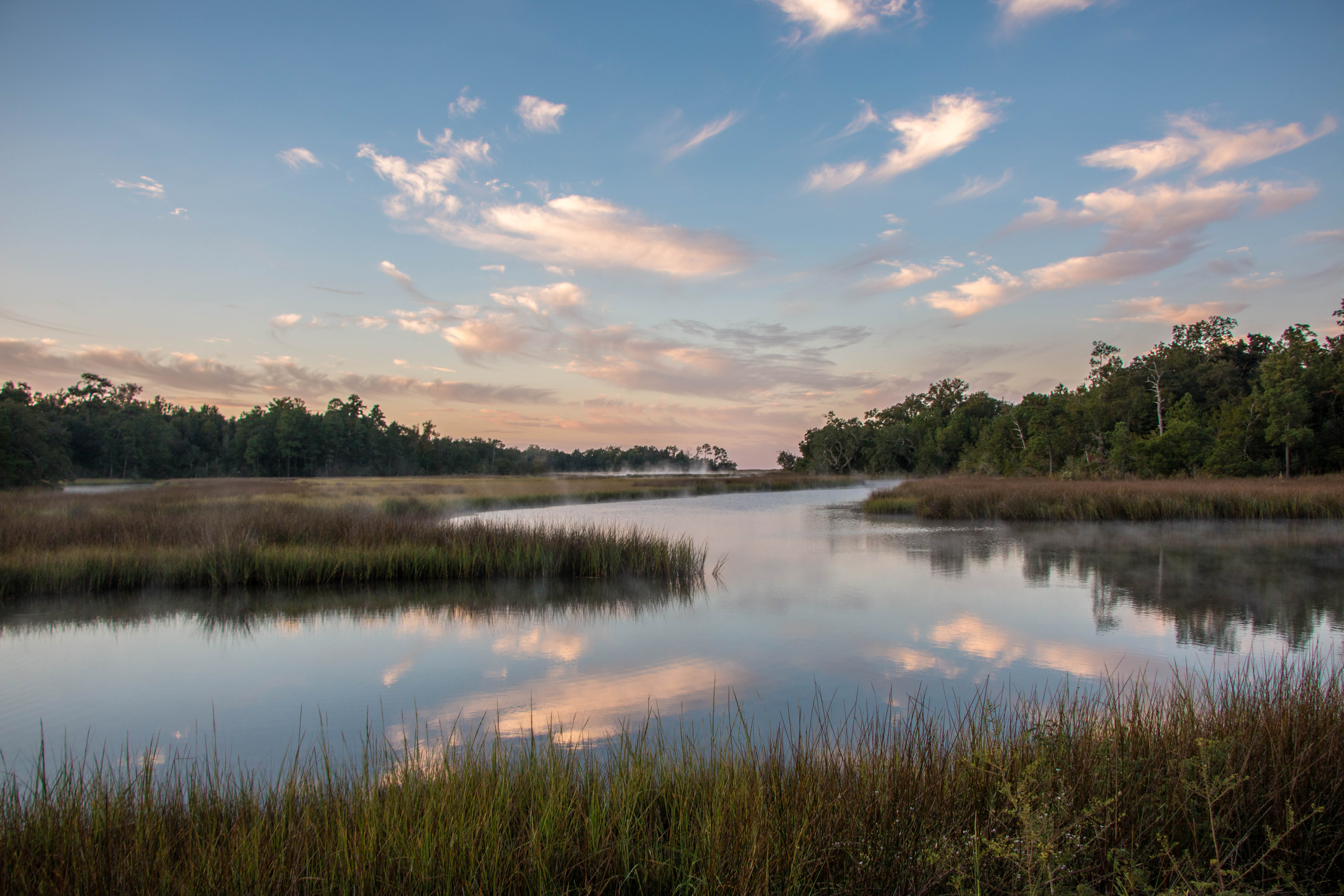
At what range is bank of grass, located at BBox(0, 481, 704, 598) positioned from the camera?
10.1 metres

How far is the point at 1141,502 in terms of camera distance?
2045 centimetres

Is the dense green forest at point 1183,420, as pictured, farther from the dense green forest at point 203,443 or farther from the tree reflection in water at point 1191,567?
the dense green forest at point 203,443

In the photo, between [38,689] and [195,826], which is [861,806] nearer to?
[195,826]

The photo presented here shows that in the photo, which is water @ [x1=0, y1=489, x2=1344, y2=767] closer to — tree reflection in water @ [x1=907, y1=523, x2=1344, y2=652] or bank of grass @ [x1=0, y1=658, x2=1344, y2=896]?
tree reflection in water @ [x1=907, y1=523, x2=1344, y2=652]

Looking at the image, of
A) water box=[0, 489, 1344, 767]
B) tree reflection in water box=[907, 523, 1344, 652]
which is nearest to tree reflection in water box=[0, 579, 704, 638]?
water box=[0, 489, 1344, 767]

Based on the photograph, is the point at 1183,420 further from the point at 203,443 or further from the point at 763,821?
the point at 203,443

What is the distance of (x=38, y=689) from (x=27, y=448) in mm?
29536

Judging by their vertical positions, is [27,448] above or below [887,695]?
above

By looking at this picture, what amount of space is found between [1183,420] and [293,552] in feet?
149

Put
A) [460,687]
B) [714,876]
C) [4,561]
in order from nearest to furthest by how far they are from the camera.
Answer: [714,876] → [460,687] → [4,561]

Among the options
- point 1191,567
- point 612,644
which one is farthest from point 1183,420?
point 612,644

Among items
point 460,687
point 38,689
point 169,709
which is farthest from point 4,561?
point 460,687

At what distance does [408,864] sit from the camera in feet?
7.81

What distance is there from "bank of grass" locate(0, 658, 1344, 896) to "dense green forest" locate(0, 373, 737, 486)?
32084mm
